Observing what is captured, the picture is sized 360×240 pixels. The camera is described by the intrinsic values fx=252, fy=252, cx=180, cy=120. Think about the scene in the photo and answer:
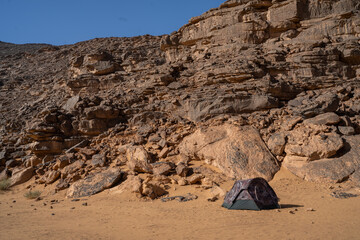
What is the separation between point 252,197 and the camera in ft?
19.8

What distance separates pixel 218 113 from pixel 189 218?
6439mm

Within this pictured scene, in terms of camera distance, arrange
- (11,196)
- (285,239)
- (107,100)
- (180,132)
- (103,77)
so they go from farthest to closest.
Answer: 1. (103,77)
2. (107,100)
3. (180,132)
4. (11,196)
5. (285,239)

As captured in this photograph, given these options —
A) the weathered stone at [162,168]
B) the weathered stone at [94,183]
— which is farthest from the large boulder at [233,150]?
the weathered stone at [94,183]

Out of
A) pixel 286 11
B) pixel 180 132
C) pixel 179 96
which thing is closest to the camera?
pixel 180 132

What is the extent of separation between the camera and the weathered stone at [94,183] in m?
8.75

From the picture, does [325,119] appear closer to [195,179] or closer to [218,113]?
[218,113]

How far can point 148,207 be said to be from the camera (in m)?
6.80

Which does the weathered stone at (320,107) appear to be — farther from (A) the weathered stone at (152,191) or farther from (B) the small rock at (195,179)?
(A) the weathered stone at (152,191)

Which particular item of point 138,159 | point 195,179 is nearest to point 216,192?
point 195,179

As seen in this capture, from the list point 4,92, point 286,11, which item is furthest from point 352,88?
point 4,92

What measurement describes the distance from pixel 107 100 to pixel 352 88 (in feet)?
40.6

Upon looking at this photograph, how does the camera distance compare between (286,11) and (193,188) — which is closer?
(193,188)

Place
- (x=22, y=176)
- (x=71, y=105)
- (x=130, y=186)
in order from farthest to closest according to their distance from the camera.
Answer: (x=71, y=105)
(x=22, y=176)
(x=130, y=186)

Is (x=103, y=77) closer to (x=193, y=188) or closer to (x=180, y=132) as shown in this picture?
(x=180, y=132)
